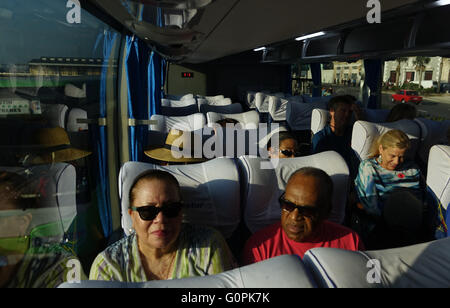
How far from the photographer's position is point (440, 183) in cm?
254

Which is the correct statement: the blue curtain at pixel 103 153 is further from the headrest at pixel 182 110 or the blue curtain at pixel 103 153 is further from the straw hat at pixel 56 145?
the headrest at pixel 182 110

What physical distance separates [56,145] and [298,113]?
4.86 metres

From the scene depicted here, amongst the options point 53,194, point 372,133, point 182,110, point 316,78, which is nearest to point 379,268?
point 53,194

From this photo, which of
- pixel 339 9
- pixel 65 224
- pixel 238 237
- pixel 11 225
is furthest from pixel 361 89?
pixel 11 225

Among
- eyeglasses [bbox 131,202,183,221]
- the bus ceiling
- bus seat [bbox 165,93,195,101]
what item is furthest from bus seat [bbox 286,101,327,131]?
eyeglasses [bbox 131,202,183,221]

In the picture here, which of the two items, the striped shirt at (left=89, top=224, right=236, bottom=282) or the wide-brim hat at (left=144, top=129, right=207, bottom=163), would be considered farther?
the wide-brim hat at (left=144, top=129, right=207, bottom=163)

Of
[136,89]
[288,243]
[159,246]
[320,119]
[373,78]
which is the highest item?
[373,78]

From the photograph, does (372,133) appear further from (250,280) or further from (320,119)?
(250,280)

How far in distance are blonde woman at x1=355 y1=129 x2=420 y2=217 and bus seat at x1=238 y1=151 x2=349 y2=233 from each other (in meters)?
0.62

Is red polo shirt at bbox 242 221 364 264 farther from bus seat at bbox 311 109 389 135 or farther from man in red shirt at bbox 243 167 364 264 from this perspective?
bus seat at bbox 311 109 389 135

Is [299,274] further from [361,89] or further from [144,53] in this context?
[361,89]

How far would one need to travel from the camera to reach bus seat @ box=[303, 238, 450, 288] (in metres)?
0.84

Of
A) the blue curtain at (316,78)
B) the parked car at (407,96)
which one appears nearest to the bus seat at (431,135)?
the blue curtain at (316,78)
